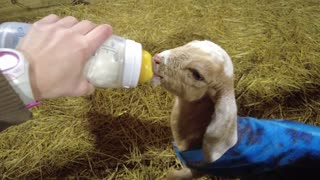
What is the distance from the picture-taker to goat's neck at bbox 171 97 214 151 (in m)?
1.88

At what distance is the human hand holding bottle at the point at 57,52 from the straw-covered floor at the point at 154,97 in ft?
4.54

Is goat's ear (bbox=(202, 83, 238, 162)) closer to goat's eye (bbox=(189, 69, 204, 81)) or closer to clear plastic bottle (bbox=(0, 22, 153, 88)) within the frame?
goat's eye (bbox=(189, 69, 204, 81))

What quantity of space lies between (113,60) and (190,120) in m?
0.73

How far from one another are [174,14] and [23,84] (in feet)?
8.40

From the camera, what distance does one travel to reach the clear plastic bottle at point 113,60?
4.09 feet

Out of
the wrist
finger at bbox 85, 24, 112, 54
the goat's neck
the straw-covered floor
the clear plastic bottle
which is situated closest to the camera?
the wrist

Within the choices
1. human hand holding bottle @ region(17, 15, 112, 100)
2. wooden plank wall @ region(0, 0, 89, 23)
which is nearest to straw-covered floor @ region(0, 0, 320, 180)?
wooden plank wall @ region(0, 0, 89, 23)

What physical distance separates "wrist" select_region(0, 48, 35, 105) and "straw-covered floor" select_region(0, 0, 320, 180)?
146 cm

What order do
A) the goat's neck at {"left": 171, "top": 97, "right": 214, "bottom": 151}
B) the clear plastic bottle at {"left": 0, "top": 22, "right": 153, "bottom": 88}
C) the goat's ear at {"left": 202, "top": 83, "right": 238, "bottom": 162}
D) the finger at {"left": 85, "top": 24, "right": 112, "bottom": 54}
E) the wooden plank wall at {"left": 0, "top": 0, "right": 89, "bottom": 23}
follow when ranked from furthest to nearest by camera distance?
the wooden plank wall at {"left": 0, "top": 0, "right": 89, "bottom": 23}, the goat's neck at {"left": 171, "top": 97, "right": 214, "bottom": 151}, the goat's ear at {"left": 202, "top": 83, "right": 238, "bottom": 162}, the clear plastic bottle at {"left": 0, "top": 22, "right": 153, "bottom": 88}, the finger at {"left": 85, "top": 24, "right": 112, "bottom": 54}

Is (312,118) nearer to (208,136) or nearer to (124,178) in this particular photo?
(208,136)

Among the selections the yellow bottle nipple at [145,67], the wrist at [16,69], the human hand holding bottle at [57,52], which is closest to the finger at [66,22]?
the human hand holding bottle at [57,52]

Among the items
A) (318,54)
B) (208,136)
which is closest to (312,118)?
(318,54)

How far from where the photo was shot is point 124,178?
2270mm

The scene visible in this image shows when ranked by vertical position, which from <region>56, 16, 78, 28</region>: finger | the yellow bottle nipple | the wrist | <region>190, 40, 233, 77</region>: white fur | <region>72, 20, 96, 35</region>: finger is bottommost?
<region>190, 40, 233, 77</region>: white fur
